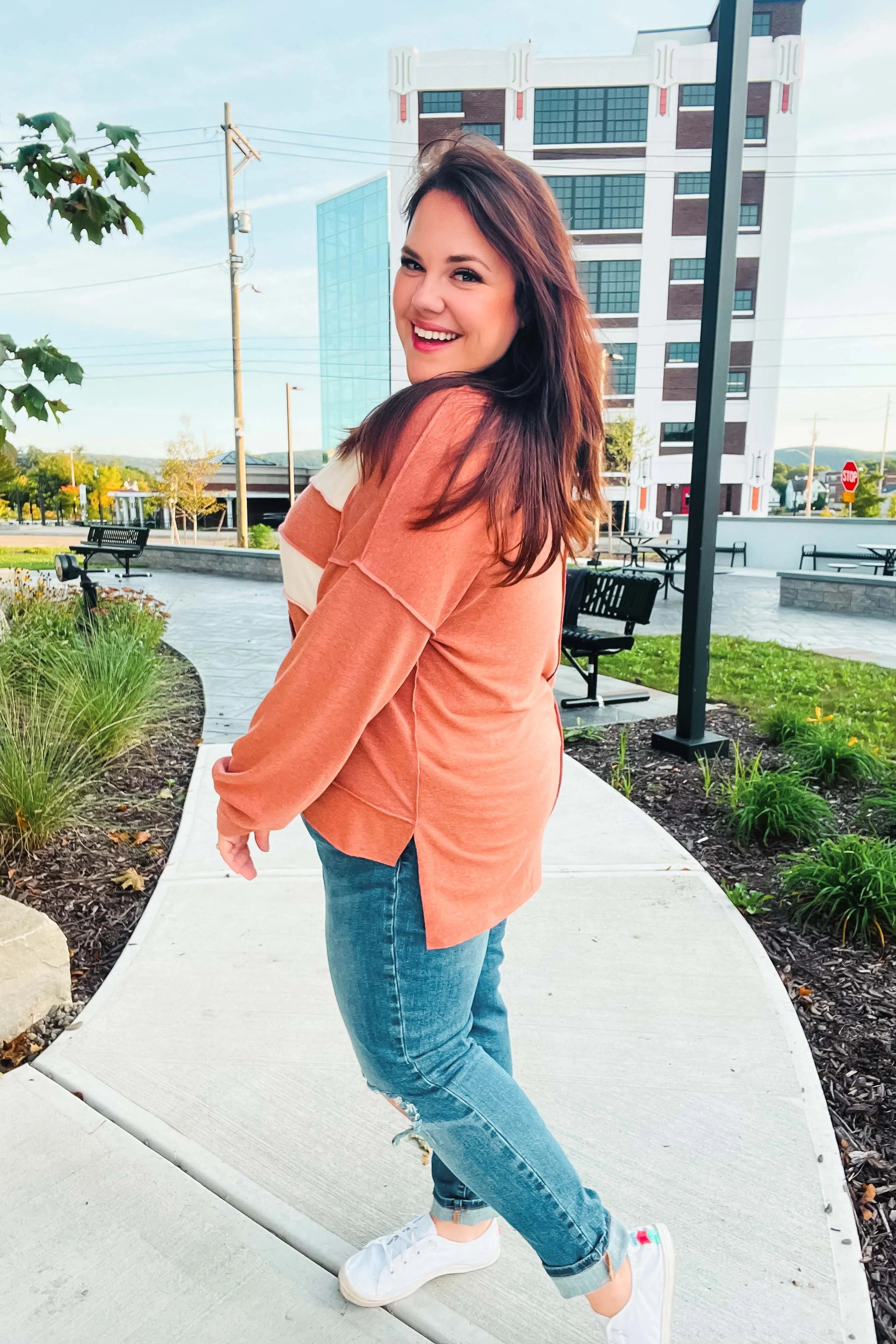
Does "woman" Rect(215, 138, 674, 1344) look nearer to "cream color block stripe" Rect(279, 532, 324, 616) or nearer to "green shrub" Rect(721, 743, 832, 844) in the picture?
"cream color block stripe" Rect(279, 532, 324, 616)

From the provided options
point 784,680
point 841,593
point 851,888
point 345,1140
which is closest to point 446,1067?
point 345,1140

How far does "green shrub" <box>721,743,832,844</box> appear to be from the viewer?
12.8ft

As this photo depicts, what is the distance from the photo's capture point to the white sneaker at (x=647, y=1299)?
1.46 metres

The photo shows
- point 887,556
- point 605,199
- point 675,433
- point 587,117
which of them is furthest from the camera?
point 587,117

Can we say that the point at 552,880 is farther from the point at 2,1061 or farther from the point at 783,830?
the point at 2,1061

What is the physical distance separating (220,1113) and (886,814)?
3.29 meters

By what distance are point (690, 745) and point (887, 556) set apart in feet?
45.3

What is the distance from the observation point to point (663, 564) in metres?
27.2

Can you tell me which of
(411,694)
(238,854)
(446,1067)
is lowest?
(446,1067)

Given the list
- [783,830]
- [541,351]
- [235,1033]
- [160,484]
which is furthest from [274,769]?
[160,484]

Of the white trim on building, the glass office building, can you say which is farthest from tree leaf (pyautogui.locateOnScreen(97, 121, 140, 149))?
the glass office building

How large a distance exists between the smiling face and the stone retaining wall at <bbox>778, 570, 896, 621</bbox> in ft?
40.7

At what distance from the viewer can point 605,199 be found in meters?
46.3

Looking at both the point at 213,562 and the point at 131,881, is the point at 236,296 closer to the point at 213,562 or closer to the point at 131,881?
the point at 213,562
